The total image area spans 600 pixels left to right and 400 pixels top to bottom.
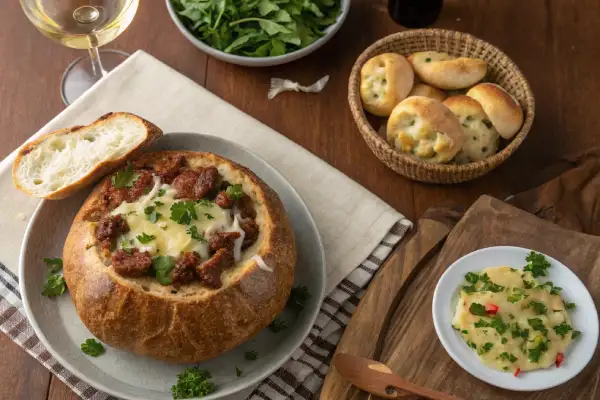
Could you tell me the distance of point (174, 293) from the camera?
1.73m

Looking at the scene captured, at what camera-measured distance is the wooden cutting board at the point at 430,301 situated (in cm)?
181

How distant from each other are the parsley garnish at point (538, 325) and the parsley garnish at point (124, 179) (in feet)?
3.50

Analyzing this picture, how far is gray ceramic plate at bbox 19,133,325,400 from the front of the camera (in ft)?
5.94

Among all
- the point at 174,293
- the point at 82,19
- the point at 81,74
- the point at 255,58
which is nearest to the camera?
the point at 174,293

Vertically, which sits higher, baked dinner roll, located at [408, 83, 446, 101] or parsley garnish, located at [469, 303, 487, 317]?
baked dinner roll, located at [408, 83, 446, 101]

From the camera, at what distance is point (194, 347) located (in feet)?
5.73

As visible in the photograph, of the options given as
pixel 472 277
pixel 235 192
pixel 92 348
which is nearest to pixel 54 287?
pixel 92 348

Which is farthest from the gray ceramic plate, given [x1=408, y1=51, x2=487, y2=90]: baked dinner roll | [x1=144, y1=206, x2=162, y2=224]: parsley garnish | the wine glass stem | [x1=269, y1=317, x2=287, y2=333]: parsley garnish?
[x1=408, y1=51, x2=487, y2=90]: baked dinner roll

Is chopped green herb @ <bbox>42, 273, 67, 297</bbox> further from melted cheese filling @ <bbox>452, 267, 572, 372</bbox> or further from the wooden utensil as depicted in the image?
melted cheese filling @ <bbox>452, 267, 572, 372</bbox>

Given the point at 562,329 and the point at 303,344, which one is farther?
the point at 303,344

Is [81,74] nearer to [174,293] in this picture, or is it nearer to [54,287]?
[54,287]

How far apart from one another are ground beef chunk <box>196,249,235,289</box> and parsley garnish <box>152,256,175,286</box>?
7cm

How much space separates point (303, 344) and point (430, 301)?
1.18 ft

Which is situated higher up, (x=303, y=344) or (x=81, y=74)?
(x=81, y=74)
